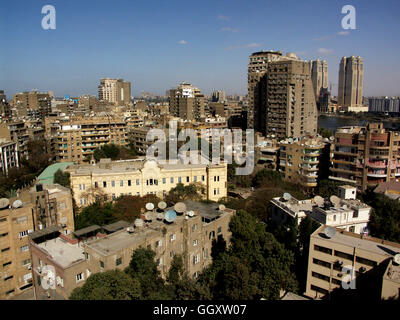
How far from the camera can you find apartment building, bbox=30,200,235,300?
6125 millimetres

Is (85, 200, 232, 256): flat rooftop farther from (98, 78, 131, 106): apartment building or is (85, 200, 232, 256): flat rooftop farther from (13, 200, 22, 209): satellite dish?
(98, 78, 131, 106): apartment building

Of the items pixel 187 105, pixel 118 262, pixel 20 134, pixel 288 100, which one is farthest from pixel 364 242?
pixel 187 105

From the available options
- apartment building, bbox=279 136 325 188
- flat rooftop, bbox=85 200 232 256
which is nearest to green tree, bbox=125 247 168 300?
flat rooftop, bbox=85 200 232 256

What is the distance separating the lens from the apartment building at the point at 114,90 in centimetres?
4859

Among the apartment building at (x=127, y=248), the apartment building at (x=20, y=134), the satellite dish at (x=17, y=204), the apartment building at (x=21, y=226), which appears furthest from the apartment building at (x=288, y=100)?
the satellite dish at (x=17, y=204)

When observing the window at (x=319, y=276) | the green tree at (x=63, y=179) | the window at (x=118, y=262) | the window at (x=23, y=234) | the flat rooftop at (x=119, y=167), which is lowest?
the window at (x=319, y=276)

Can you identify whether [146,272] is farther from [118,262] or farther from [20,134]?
[20,134]

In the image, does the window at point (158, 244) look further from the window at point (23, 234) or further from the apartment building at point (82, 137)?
the apartment building at point (82, 137)

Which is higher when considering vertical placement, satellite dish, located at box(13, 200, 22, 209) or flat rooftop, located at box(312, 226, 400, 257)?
satellite dish, located at box(13, 200, 22, 209)

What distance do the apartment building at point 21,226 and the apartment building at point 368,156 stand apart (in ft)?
33.4

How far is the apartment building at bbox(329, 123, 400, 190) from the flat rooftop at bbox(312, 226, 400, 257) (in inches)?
238

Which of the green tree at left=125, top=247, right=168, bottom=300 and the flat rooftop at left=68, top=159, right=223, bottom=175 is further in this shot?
the flat rooftop at left=68, top=159, right=223, bottom=175

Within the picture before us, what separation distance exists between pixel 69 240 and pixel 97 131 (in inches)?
524
